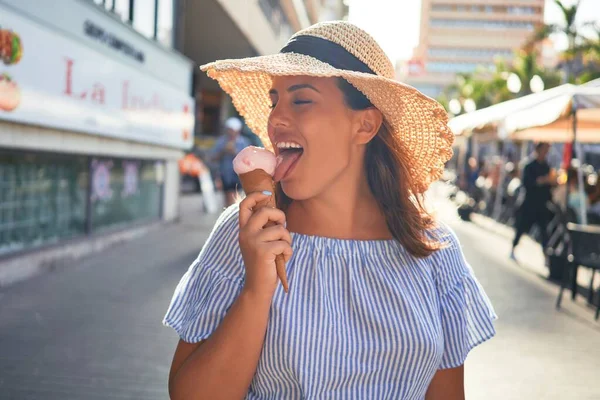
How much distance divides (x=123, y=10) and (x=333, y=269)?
29.0ft

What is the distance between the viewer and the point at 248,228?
1.58 metres

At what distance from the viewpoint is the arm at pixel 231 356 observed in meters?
1.66

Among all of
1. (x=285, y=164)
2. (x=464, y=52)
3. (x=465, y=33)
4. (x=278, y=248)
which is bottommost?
(x=278, y=248)

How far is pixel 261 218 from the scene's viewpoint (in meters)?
1.58

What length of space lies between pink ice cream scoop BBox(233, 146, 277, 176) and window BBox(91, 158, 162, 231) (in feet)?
25.5

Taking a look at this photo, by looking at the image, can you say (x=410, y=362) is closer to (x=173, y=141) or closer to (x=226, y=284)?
(x=226, y=284)

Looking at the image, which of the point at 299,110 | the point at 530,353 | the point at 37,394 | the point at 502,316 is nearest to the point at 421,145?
the point at 299,110

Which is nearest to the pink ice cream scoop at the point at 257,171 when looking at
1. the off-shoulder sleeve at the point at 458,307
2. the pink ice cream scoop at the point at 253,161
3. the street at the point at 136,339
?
the pink ice cream scoop at the point at 253,161

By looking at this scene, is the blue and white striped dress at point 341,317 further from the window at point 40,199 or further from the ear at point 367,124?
the window at point 40,199

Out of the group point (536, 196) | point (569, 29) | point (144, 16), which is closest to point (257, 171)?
point (536, 196)

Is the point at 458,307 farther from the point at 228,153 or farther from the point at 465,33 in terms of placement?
the point at 465,33

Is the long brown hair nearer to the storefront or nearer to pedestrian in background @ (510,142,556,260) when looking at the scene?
the storefront

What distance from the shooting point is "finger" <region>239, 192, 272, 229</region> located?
5.27 ft

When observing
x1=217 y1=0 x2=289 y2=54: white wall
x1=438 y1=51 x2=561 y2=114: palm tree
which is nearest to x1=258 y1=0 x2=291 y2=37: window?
x1=217 y1=0 x2=289 y2=54: white wall
